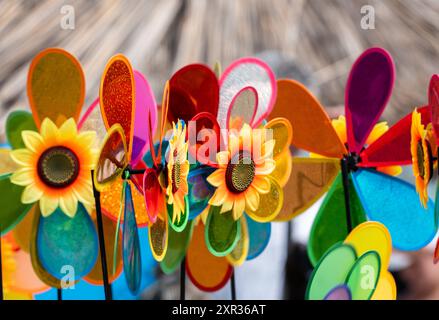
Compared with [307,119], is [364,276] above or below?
below

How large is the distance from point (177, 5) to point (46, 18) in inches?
11.6

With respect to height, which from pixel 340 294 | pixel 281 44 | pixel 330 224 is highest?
pixel 281 44

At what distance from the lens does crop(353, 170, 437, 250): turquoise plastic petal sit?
1.10 m

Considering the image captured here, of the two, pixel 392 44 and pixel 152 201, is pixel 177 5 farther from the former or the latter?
pixel 152 201

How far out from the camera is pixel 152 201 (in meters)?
0.84

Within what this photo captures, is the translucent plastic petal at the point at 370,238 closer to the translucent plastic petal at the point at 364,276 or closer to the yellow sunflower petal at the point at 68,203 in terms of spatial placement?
the translucent plastic petal at the point at 364,276

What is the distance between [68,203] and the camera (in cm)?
105

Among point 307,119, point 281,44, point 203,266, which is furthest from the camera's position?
point 281,44

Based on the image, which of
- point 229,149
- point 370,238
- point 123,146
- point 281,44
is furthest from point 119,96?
point 281,44

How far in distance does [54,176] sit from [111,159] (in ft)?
0.92

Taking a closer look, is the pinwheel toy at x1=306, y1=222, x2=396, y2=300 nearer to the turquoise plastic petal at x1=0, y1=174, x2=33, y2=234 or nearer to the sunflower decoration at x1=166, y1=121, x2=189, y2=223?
the sunflower decoration at x1=166, y1=121, x2=189, y2=223

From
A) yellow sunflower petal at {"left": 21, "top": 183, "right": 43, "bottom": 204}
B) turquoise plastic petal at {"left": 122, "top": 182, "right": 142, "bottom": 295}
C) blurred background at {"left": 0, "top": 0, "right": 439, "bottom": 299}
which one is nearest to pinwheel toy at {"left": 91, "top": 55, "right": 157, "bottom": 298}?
turquoise plastic petal at {"left": 122, "top": 182, "right": 142, "bottom": 295}

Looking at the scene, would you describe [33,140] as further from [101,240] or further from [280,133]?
[280,133]

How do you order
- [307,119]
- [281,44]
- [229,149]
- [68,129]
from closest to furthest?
[229,149] → [68,129] → [307,119] → [281,44]
